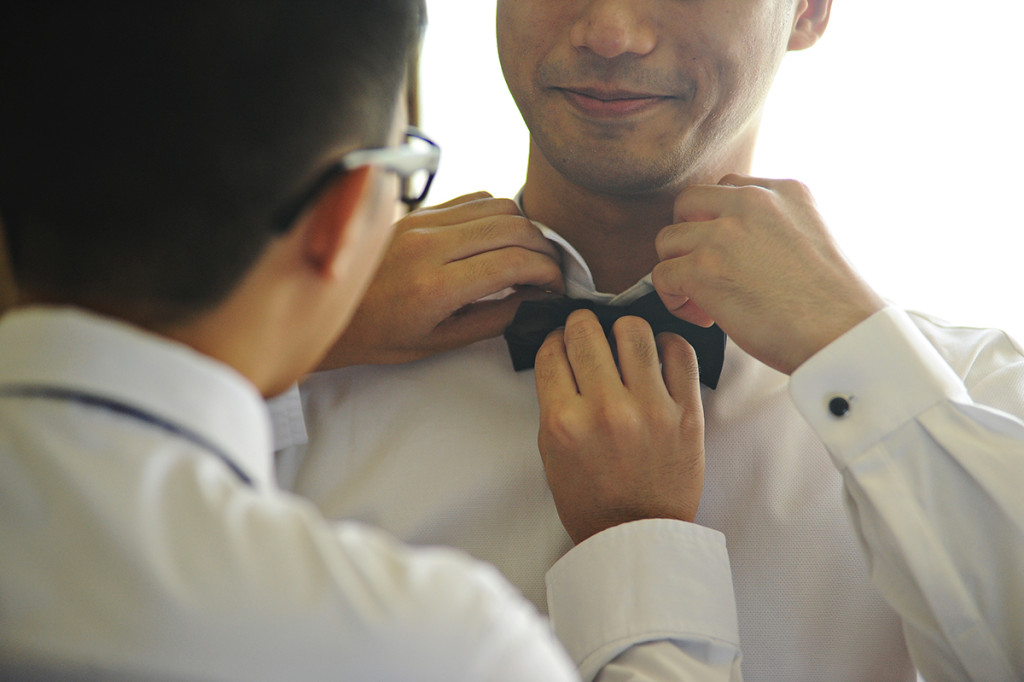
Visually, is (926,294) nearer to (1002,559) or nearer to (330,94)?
(1002,559)

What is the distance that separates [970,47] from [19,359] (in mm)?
1963

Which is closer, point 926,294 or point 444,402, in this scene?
point 444,402

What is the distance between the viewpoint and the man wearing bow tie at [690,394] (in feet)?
3.22

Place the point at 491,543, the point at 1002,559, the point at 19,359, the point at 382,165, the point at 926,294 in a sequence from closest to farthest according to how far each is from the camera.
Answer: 1. the point at 19,359
2. the point at 382,165
3. the point at 1002,559
4. the point at 491,543
5. the point at 926,294

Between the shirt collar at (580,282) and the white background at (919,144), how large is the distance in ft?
2.63

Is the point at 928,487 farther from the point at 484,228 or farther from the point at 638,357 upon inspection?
the point at 484,228

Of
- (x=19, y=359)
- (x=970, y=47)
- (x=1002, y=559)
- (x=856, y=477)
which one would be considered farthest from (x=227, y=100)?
Result: (x=970, y=47)

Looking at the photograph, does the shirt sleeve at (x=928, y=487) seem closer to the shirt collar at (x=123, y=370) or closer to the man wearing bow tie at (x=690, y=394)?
the man wearing bow tie at (x=690, y=394)

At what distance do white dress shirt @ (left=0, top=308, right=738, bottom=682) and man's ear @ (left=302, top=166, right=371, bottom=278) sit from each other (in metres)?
0.12

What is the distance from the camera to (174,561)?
1.63 feet

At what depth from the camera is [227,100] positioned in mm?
557

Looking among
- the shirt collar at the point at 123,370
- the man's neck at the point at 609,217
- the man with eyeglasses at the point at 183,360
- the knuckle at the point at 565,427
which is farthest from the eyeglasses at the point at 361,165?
the man's neck at the point at 609,217

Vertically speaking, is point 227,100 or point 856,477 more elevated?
point 227,100

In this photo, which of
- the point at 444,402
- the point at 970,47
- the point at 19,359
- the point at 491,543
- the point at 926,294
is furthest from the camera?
the point at 926,294
